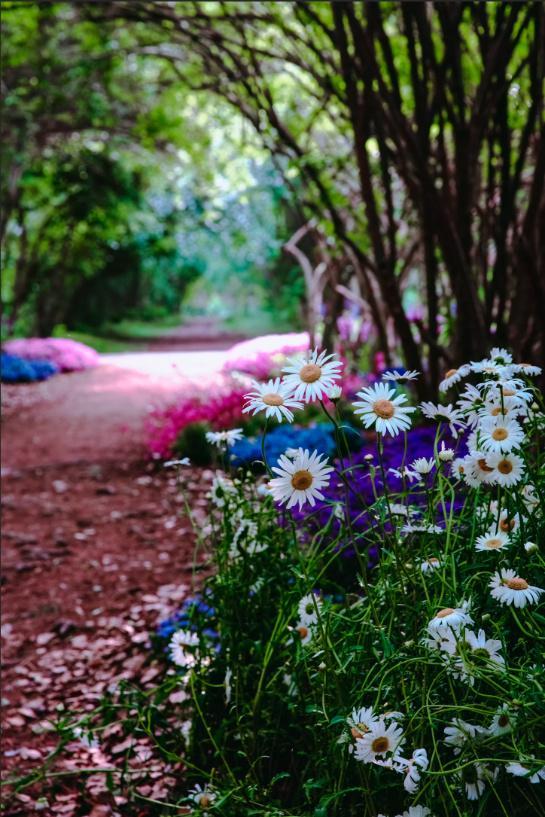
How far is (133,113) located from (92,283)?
6824 millimetres

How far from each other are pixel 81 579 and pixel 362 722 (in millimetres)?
2221

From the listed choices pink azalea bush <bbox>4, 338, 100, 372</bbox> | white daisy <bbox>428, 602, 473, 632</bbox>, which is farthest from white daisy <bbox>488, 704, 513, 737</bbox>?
pink azalea bush <bbox>4, 338, 100, 372</bbox>

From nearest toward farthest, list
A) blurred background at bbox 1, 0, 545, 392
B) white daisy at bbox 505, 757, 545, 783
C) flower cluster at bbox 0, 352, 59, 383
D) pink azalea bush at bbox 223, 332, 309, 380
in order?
white daisy at bbox 505, 757, 545, 783, blurred background at bbox 1, 0, 545, 392, pink azalea bush at bbox 223, 332, 309, 380, flower cluster at bbox 0, 352, 59, 383

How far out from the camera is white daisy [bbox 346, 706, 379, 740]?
3.19 ft

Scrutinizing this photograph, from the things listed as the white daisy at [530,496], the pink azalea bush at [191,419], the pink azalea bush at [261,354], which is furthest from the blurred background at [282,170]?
the white daisy at [530,496]

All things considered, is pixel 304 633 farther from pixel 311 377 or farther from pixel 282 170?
pixel 282 170

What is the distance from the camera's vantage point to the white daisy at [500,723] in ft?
2.97

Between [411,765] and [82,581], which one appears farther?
[82,581]

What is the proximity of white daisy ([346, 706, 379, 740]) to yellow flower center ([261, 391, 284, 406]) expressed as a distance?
42 centimetres

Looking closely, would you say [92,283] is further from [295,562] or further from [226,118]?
[295,562]

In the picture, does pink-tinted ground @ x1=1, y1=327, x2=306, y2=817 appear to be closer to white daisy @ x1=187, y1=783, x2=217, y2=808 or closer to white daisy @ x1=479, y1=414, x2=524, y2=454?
white daisy @ x1=187, y1=783, x2=217, y2=808

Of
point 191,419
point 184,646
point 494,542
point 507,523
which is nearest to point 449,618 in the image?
point 494,542

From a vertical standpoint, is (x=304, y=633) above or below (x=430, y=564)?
below

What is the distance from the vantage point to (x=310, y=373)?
983 mm
